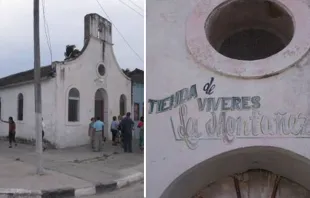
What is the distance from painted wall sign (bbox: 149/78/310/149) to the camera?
3865 mm

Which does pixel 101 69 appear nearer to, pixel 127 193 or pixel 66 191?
pixel 127 193

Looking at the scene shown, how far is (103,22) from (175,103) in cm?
1812

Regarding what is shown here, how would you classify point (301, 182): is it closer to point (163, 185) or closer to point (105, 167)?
point (163, 185)

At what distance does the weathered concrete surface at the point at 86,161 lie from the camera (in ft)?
40.1

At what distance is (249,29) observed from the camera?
522cm

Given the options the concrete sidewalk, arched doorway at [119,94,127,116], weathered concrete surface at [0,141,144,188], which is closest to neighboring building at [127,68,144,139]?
arched doorway at [119,94,127,116]

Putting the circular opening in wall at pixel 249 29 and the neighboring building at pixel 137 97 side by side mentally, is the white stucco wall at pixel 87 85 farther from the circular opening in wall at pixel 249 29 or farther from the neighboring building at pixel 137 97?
the circular opening in wall at pixel 249 29

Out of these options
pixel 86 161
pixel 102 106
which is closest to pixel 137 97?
pixel 102 106

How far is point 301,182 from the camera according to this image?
4613mm

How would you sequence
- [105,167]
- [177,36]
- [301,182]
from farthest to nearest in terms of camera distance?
[105,167] → [301,182] → [177,36]

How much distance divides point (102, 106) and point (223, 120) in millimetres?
18014

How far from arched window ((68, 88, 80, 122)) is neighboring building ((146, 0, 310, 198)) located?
51.6 feet

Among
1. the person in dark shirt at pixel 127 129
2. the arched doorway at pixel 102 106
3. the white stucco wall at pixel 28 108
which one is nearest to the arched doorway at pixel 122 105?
the arched doorway at pixel 102 106

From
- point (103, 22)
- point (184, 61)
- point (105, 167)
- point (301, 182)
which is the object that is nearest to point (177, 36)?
point (184, 61)
